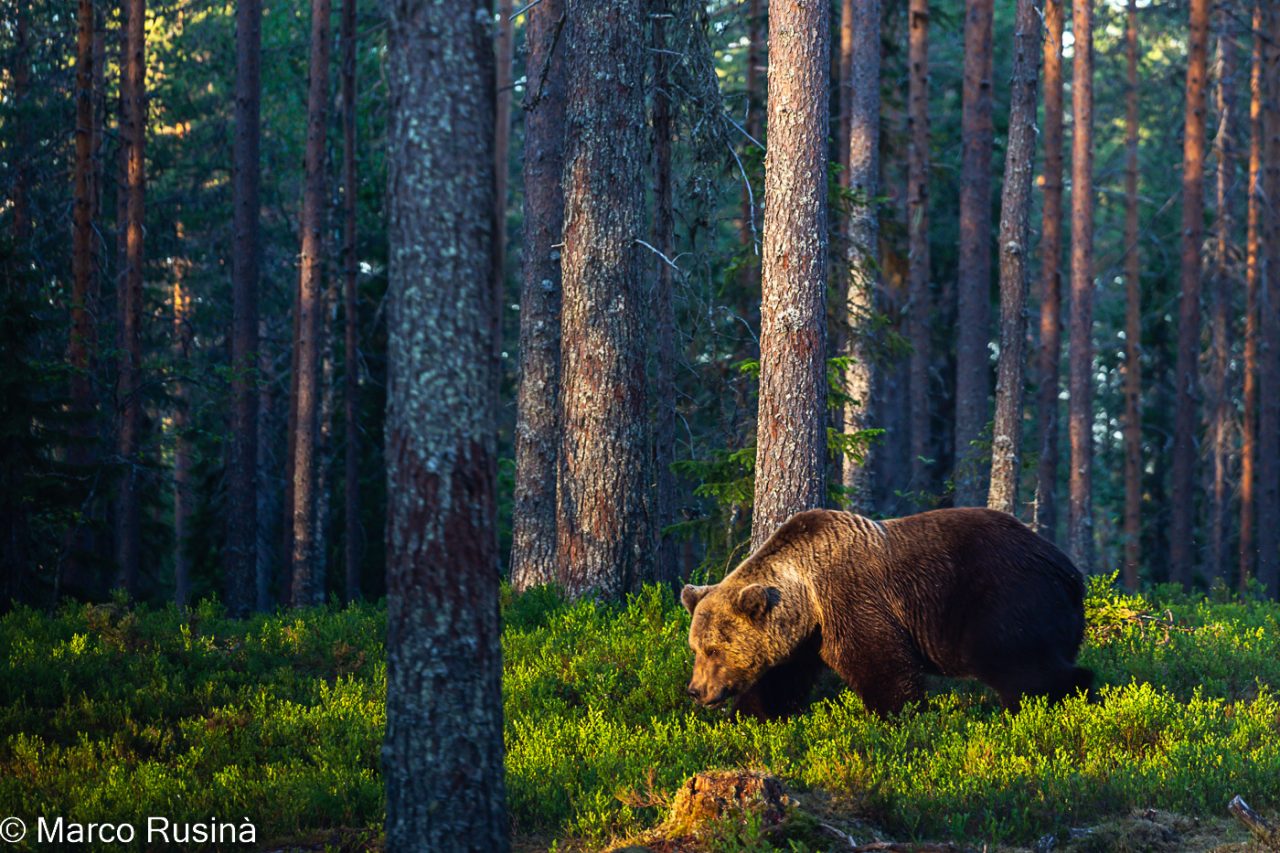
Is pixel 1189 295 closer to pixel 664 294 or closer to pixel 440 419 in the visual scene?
pixel 664 294

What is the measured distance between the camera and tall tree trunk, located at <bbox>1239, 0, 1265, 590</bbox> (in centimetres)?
2862

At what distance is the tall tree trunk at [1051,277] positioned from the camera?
84.7 ft

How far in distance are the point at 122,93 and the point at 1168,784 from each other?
2157 centimetres

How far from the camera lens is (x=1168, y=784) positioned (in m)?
7.07

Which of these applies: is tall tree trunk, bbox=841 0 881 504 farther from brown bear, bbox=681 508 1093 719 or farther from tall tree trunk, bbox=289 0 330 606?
tall tree trunk, bbox=289 0 330 606

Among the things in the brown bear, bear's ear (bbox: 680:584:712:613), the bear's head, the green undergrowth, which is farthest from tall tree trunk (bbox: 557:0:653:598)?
the bear's head

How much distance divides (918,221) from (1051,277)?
3345 millimetres

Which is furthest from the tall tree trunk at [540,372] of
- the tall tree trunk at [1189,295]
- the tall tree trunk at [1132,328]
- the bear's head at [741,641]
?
the tall tree trunk at [1132,328]

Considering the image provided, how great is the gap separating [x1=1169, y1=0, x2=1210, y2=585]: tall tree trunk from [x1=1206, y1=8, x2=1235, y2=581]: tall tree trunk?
7.89ft

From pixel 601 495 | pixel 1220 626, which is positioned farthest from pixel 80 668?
pixel 1220 626

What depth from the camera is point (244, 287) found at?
22.0 metres

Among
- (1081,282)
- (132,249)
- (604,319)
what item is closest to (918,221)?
(1081,282)

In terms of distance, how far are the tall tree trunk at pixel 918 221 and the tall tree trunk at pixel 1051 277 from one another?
8.50ft

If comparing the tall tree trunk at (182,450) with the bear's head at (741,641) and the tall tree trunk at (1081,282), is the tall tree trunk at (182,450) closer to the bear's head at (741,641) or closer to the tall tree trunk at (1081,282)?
the tall tree trunk at (1081,282)
